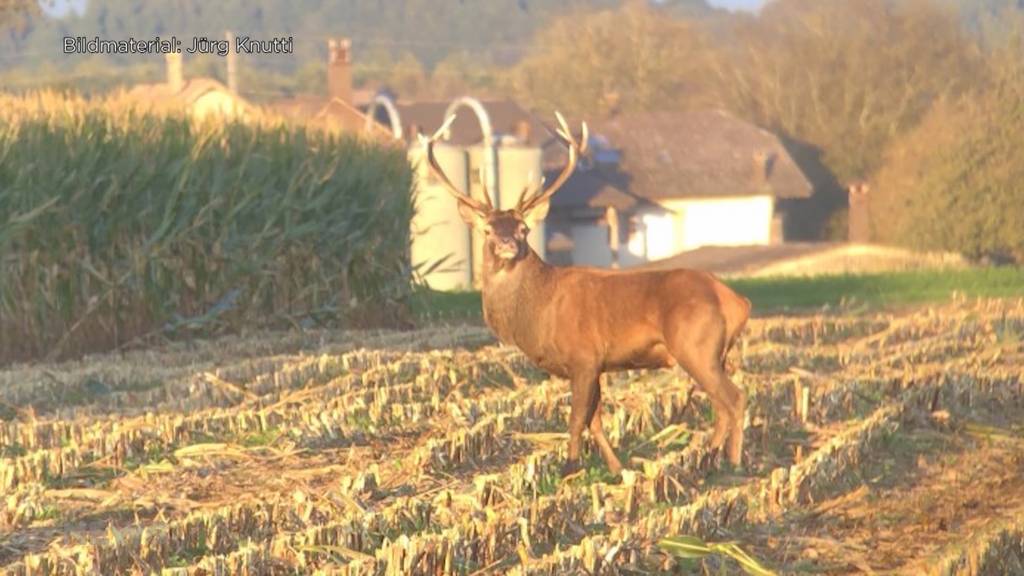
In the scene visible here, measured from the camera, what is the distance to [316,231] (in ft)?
82.3

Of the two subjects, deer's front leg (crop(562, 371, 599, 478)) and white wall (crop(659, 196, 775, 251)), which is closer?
deer's front leg (crop(562, 371, 599, 478))

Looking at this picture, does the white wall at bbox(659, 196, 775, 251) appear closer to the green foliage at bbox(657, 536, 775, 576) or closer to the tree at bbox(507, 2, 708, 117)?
the tree at bbox(507, 2, 708, 117)

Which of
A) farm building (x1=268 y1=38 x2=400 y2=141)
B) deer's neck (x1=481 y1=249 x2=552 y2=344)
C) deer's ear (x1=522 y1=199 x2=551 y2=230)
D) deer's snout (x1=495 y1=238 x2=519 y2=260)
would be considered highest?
farm building (x1=268 y1=38 x2=400 y2=141)

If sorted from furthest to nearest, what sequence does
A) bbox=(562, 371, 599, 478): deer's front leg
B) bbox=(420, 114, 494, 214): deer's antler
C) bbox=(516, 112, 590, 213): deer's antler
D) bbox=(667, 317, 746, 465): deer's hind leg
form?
bbox=(516, 112, 590, 213): deer's antler
bbox=(420, 114, 494, 214): deer's antler
bbox=(667, 317, 746, 465): deer's hind leg
bbox=(562, 371, 599, 478): deer's front leg

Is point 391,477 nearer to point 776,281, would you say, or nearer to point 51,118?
point 51,118

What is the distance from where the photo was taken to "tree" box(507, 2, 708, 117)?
108062 mm

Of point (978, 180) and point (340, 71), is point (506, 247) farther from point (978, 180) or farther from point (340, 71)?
point (340, 71)

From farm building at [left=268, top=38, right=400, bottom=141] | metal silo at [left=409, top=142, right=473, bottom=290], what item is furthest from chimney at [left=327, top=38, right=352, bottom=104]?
metal silo at [left=409, top=142, right=473, bottom=290]

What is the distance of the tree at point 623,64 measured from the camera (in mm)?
108062

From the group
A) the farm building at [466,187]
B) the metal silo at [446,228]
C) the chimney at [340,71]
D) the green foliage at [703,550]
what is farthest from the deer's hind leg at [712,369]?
the chimney at [340,71]

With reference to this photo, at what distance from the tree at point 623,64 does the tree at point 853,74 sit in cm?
1375

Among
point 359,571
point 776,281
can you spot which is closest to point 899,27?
point 776,281

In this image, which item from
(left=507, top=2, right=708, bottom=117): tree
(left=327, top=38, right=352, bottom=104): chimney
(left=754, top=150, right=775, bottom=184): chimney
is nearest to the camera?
(left=327, top=38, right=352, bottom=104): chimney

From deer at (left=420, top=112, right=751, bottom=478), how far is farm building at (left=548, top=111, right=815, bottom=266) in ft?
200
